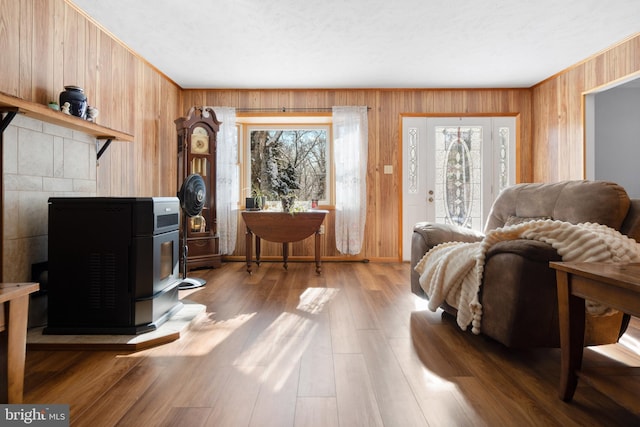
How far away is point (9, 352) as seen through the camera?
1.18 meters

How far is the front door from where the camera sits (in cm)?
474

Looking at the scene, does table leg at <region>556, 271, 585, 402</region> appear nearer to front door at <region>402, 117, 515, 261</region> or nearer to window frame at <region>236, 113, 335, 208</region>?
front door at <region>402, 117, 515, 261</region>

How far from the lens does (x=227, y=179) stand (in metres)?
4.56

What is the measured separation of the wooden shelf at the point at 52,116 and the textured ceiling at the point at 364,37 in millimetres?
984

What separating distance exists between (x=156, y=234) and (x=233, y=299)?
38.8 inches

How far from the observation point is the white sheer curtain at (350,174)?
15.2ft

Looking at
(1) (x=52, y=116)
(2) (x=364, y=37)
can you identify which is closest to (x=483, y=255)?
(2) (x=364, y=37)

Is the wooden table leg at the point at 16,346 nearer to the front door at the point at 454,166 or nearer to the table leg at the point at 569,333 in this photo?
the table leg at the point at 569,333

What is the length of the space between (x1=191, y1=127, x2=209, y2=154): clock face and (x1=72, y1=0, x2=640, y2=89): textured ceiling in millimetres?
678

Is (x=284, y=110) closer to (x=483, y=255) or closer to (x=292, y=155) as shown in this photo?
(x=292, y=155)

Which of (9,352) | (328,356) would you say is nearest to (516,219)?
(328,356)

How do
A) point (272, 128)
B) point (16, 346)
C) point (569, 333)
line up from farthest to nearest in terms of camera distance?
point (272, 128)
point (569, 333)
point (16, 346)

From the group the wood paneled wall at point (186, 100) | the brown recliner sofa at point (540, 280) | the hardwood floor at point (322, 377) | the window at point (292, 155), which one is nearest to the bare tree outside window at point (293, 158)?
the window at point (292, 155)

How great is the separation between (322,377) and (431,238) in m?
1.29
